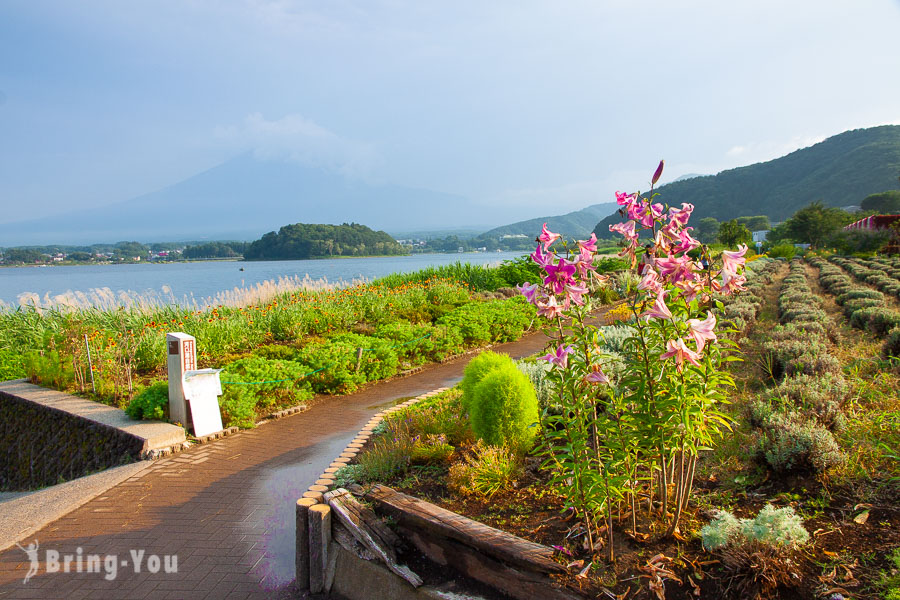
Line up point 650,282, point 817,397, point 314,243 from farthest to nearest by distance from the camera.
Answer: point 314,243 < point 817,397 < point 650,282

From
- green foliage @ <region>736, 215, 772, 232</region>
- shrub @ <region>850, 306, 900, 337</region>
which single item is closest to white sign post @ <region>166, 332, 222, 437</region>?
shrub @ <region>850, 306, 900, 337</region>

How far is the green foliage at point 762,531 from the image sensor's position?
2020 mm

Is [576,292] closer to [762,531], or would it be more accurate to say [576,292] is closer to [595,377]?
[595,377]

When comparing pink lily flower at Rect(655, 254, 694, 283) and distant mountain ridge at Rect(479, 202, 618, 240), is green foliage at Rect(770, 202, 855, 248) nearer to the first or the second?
distant mountain ridge at Rect(479, 202, 618, 240)

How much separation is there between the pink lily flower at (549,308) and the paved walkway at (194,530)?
232cm

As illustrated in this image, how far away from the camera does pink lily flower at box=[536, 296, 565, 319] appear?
2.05m

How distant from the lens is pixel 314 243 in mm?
43219

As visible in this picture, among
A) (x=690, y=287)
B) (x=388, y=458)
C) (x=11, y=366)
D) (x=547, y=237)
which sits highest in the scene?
(x=547, y=237)

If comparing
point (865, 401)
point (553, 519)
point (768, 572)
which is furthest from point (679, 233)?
point (865, 401)

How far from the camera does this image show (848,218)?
41.4 metres

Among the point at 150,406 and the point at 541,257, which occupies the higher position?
the point at 541,257

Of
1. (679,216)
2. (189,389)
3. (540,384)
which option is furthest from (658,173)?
(189,389)

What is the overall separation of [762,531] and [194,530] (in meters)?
3.53

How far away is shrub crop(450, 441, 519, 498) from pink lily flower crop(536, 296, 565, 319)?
1564 mm
